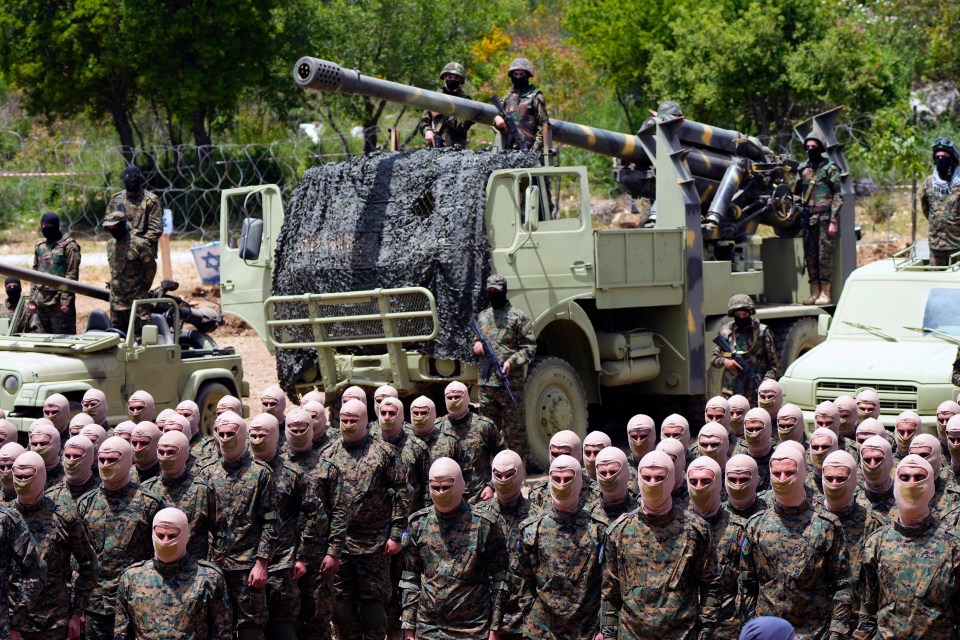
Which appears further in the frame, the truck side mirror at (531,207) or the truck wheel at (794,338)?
the truck wheel at (794,338)

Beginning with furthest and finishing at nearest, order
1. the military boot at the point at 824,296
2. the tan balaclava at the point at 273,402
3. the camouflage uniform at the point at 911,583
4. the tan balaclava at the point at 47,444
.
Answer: the military boot at the point at 824,296
the tan balaclava at the point at 273,402
the tan balaclava at the point at 47,444
the camouflage uniform at the point at 911,583

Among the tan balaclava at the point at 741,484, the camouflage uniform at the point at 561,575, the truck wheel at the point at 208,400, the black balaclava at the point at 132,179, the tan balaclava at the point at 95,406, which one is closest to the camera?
the camouflage uniform at the point at 561,575

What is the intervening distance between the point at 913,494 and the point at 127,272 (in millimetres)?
8779

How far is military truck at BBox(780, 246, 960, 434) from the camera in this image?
10859mm

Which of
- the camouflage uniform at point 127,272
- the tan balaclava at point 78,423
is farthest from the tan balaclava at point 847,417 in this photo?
the camouflage uniform at point 127,272

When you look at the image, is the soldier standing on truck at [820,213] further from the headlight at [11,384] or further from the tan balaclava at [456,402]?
the headlight at [11,384]

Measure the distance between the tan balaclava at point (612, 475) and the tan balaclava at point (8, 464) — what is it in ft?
10.2

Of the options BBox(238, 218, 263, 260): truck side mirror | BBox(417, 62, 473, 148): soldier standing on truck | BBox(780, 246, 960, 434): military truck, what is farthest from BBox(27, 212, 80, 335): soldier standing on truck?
BBox(780, 246, 960, 434): military truck

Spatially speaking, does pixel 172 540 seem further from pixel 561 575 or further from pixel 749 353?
pixel 749 353

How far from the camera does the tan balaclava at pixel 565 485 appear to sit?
676cm

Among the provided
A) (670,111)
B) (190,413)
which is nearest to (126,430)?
(190,413)

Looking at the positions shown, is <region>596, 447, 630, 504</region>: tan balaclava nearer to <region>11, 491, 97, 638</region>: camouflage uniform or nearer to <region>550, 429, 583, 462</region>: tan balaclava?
<region>550, 429, 583, 462</region>: tan balaclava

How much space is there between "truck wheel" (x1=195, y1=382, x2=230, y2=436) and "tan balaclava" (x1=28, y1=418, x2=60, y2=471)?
4.41 meters

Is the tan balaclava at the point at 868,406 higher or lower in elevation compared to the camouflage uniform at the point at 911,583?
higher
